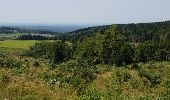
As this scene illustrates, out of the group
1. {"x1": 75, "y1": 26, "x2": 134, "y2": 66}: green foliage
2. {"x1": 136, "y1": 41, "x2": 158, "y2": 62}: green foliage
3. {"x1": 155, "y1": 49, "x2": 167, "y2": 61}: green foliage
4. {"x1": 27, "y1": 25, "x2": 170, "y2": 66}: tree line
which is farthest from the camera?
{"x1": 155, "y1": 49, "x2": 167, "y2": 61}: green foliage

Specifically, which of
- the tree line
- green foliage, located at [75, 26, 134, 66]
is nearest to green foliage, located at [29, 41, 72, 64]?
the tree line

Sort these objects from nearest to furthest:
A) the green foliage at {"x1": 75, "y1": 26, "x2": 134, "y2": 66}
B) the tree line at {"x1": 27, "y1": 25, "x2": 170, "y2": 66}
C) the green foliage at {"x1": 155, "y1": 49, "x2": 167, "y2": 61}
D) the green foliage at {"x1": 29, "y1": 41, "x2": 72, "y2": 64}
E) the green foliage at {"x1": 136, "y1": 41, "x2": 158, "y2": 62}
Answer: the green foliage at {"x1": 75, "y1": 26, "x2": 134, "y2": 66} → the tree line at {"x1": 27, "y1": 25, "x2": 170, "y2": 66} → the green foliage at {"x1": 29, "y1": 41, "x2": 72, "y2": 64} → the green foliage at {"x1": 136, "y1": 41, "x2": 158, "y2": 62} → the green foliage at {"x1": 155, "y1": 49, "x2": 167, "y2": 61}

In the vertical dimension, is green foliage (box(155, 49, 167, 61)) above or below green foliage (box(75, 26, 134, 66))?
below

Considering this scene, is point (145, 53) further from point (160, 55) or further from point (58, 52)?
point (58, 52)

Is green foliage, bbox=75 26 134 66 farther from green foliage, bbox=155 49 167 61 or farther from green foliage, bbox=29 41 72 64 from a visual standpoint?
green foliage, bbox=155 49 167 61

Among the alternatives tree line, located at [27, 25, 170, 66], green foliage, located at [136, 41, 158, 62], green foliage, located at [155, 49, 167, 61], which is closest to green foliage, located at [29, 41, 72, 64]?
tree line, located at [27, 25, 170, 66]

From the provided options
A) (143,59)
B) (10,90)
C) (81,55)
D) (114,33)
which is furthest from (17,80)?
(143,59)

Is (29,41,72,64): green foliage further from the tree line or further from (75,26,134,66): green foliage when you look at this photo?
(75,26,134,66): green foliage

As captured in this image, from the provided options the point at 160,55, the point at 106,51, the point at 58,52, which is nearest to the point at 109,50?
the point at 106,51

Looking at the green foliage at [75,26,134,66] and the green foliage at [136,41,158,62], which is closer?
the green foliage at [75,26,134,66]

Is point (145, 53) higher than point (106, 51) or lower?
lower

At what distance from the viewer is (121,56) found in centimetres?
9144

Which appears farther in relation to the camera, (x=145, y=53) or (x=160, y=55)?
(x=160, y=55)

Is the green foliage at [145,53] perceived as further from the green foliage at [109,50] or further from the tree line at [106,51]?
the green foliage at [109,50]
